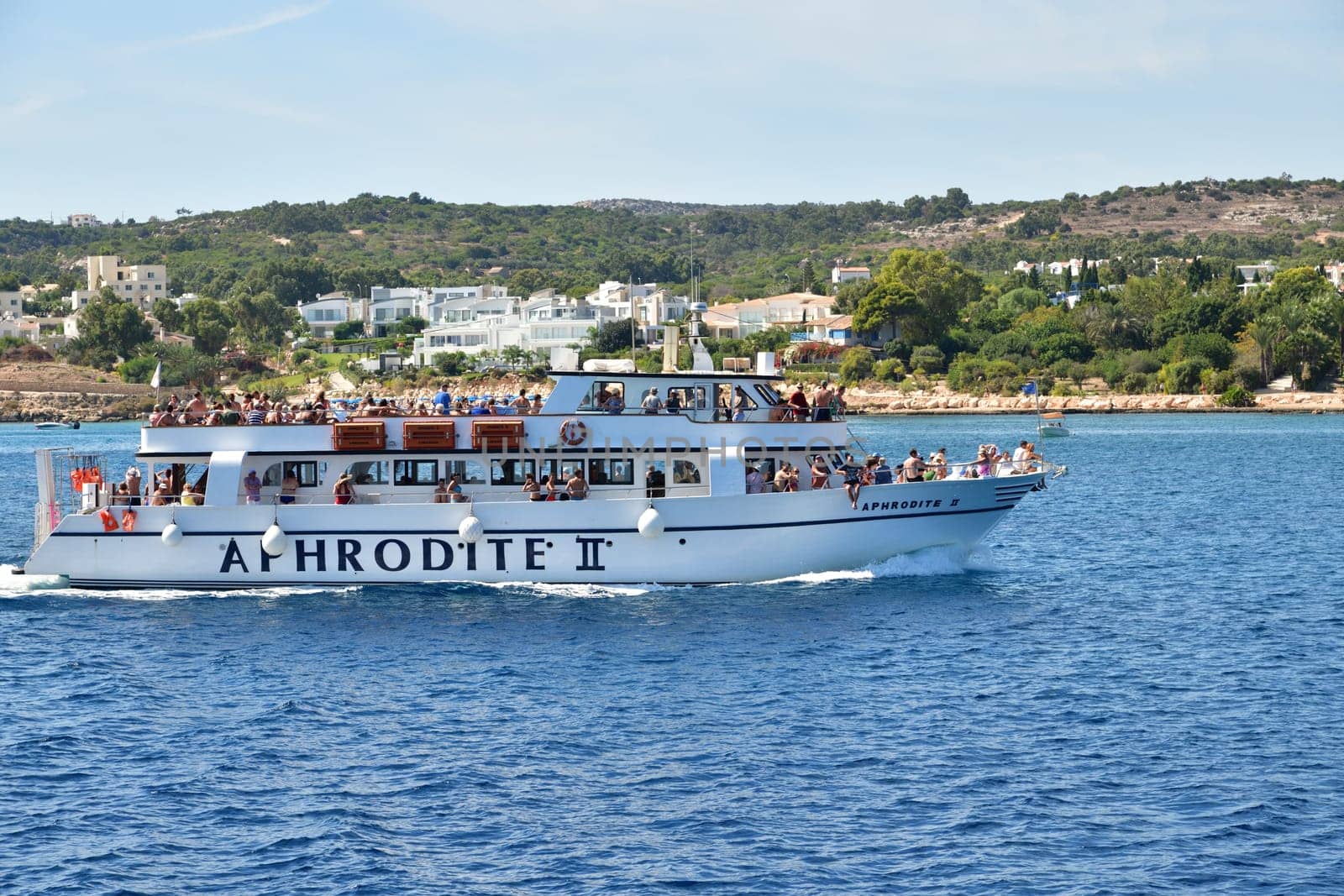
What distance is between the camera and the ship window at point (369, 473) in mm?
32438

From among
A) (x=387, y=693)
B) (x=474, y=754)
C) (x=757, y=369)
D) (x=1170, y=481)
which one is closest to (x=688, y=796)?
(x=474, y=754)

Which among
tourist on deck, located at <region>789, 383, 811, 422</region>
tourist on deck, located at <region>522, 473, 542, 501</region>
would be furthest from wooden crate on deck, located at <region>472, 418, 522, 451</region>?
tourist on deck, located at <region>789, 383, 811, 422</region>

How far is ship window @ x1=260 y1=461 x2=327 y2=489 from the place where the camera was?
106 ft

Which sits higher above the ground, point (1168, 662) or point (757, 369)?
point (757, 369)

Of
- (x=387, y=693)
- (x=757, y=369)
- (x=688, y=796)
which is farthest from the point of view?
(x=757, y=369)

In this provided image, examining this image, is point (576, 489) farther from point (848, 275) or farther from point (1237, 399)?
point (848, 275)

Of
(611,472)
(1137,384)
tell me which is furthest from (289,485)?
(1137,384)

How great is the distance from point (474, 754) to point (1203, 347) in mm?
110267

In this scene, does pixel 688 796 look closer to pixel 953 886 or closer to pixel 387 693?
pixel 953 886

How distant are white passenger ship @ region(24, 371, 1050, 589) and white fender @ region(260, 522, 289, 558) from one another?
42 mm

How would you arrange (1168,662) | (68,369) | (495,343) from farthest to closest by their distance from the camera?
(68,369) → (495,343) → (1168,662)

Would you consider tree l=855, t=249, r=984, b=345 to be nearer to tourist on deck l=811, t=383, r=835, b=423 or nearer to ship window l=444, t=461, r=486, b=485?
tourist on deck l=811, t=383, r=835, b=423

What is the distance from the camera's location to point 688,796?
1939 centimetres

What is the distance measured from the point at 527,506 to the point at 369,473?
162 inches
